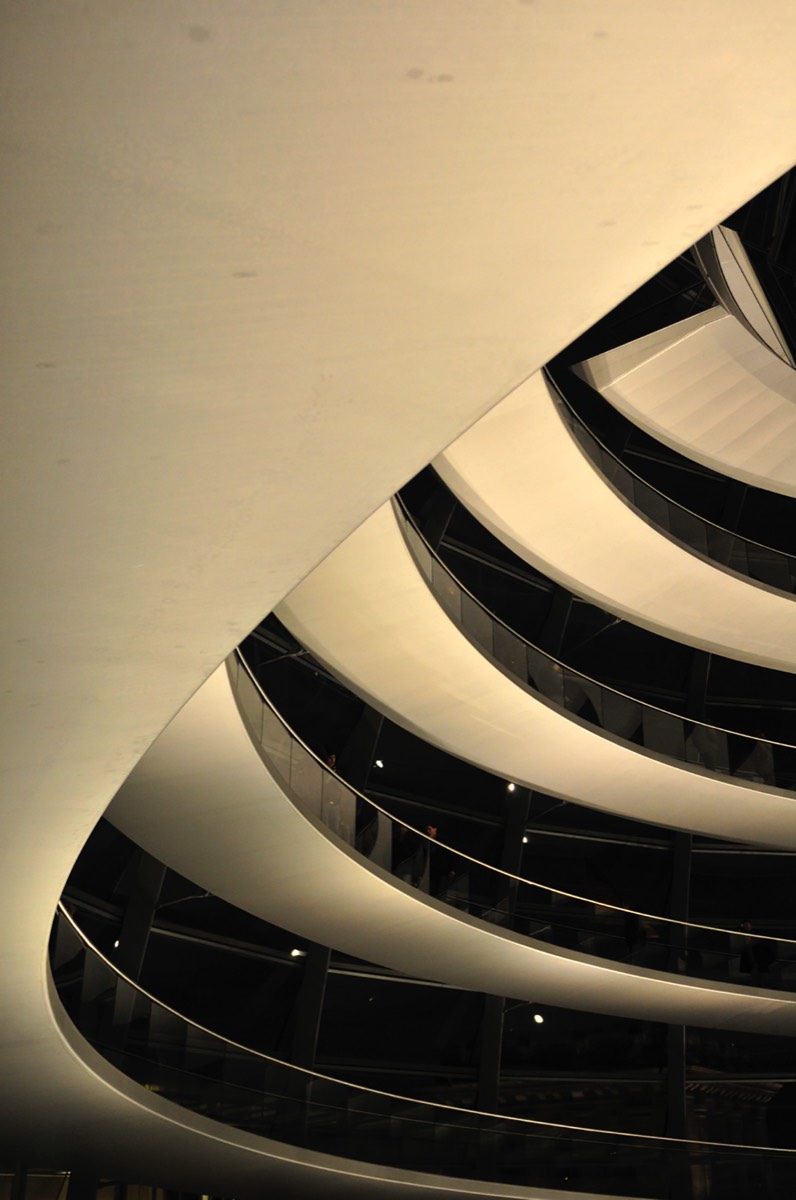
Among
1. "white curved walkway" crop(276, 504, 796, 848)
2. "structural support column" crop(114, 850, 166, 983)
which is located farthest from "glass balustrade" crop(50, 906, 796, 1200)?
"white curved walkway" crop(276, 504, 796, 848)

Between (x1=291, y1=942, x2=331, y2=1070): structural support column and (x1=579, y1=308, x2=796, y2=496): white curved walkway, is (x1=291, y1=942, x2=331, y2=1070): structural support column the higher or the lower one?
the lower one

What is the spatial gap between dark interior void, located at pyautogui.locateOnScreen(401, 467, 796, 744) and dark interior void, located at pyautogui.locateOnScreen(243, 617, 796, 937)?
9.93 feet

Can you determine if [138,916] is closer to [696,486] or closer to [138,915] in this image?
[138,915]

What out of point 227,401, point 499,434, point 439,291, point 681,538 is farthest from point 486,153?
point 681,538

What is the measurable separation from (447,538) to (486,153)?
874 inches

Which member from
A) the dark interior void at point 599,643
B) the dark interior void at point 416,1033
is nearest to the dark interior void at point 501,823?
the dark interior void at point 416,1033

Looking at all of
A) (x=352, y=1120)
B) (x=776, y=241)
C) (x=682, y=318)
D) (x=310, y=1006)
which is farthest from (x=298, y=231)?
(x=776, y=241)

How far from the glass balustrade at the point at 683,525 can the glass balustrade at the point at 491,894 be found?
6804 millimetres

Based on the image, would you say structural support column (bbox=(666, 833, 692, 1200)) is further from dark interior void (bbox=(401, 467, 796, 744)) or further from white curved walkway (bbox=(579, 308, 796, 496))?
white curved walkway (bbox=(579, 308, 796, 496))

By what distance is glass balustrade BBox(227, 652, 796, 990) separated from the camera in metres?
14.4

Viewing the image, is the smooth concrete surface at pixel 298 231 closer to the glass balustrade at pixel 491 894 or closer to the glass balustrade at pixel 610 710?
the glass balustrade at pixel 491 894

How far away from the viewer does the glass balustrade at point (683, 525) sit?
2173 cm

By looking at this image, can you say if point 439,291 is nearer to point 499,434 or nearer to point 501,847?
point 499,434

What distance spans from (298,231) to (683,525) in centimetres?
2100
